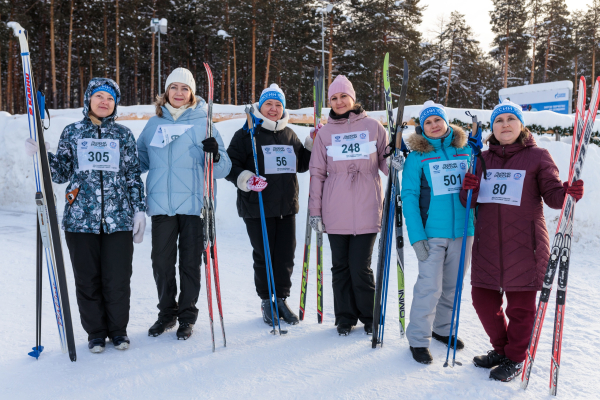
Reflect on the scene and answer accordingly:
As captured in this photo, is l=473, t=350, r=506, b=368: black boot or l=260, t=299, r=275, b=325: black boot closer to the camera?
l=473, t=350, r=506, b=368: black boot

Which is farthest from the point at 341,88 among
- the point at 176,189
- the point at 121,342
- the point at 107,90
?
the point at 121,342

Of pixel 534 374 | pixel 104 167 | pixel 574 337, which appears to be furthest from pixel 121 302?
pixel 574 337

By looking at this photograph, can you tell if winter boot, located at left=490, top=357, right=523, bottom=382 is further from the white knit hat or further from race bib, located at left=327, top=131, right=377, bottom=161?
the white knit hat

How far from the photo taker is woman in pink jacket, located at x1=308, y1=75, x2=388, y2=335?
285 centimetres

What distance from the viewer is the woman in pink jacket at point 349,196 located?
2846 millimetres

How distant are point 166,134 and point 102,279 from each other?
41.4 inches

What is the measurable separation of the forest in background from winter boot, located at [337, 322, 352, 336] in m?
19.0

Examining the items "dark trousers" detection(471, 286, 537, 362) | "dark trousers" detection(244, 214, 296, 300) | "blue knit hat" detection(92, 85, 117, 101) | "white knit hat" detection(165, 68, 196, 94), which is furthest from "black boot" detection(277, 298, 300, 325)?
"blue knit hat" detection(92, 85, 117, 101)

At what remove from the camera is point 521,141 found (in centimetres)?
236

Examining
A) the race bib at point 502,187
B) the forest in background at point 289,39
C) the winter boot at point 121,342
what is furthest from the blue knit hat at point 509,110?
the forest in background at point 289,39

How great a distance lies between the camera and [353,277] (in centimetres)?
290

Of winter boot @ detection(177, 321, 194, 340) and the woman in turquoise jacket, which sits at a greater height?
the woman in turquoise jacket

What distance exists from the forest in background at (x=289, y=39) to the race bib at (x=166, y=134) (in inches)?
729

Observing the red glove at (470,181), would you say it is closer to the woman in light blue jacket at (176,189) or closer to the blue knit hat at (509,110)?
the blue knit hat at (509,110)
